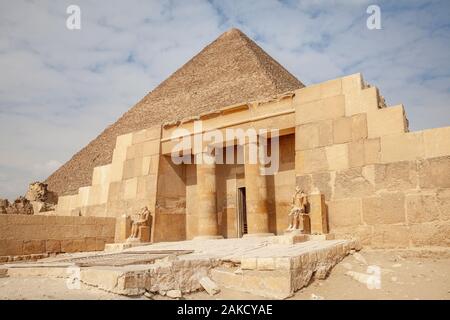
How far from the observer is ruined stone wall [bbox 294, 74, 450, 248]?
7781 mm

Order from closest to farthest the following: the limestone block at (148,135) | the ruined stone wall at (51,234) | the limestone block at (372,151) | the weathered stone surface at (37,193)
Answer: the limestone block at (372,151)
the ruined stone wall at (51,234)
the limestone block at (148,135)
the weathered stone surface at (37,193)

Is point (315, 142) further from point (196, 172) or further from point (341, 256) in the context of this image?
point (196, 172)

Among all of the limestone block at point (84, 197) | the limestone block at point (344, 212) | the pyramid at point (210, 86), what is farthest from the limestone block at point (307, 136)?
the pyramid at point (210, 86)

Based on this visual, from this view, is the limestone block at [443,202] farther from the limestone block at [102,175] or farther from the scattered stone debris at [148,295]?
the limestone block at [102,175]

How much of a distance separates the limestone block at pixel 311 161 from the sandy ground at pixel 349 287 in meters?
3.08

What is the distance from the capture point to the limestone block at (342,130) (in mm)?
9195

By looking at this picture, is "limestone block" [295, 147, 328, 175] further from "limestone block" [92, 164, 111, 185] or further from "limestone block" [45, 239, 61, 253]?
"limestone block" [92, 164, 111, 185]

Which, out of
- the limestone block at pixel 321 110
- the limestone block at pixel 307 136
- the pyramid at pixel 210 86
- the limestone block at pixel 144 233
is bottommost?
the limestone block at pixel 144 233

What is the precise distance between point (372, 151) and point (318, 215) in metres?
1.93

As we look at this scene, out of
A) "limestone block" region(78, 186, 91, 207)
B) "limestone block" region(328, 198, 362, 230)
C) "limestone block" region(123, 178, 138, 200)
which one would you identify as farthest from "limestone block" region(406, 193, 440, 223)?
"limestone block" region(78, 186, 91, 207)

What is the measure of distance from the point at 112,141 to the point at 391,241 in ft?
127

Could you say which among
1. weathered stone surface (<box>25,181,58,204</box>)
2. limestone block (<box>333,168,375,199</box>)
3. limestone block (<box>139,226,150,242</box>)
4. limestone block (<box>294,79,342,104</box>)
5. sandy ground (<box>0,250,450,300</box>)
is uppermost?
limestone block (<box>294,79,342,104</box>)

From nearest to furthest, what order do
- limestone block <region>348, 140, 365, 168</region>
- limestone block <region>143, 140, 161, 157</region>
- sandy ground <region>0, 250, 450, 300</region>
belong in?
sandy ground <region>0, 250, 450, 300</region>, limestone block <region>348, 140, 365, 168</region>, limestone block <region>143, 140, 161, 157</region>

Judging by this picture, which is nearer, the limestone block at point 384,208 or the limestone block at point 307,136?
the limestone block at point 384,208
